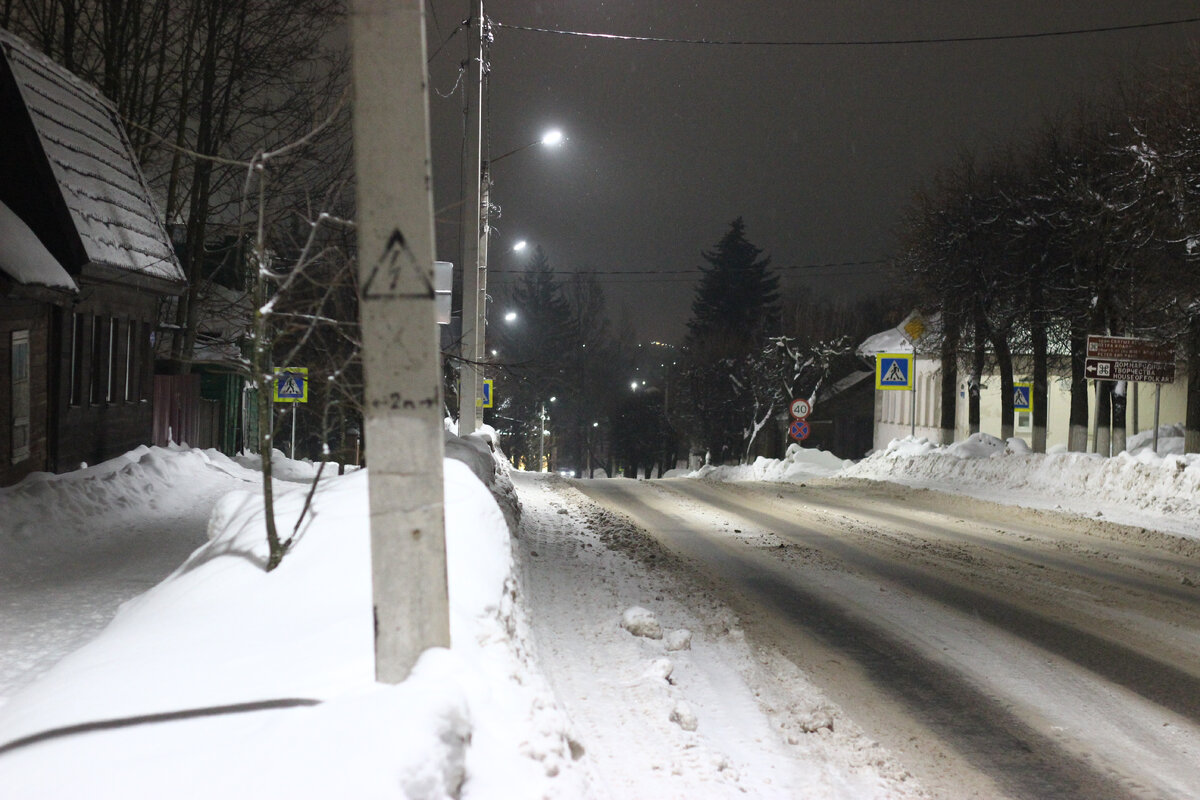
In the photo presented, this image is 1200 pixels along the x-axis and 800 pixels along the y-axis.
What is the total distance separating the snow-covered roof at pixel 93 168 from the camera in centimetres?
1570

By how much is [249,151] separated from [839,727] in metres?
21.7

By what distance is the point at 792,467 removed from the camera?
36.9m

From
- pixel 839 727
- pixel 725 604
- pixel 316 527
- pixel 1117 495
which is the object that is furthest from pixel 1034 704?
pixel 1117 495

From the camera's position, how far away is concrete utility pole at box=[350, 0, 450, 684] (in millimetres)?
3645

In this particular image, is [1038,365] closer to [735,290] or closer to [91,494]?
[91,494]

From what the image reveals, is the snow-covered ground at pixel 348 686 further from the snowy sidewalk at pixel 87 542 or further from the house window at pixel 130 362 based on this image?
the house window at pixel 130 362

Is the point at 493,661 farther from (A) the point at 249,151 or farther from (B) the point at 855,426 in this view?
(B) the point at 855,426

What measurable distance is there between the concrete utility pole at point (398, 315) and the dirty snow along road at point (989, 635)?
3.28m

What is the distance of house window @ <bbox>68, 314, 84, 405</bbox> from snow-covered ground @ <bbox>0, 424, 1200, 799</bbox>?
6.42 metres

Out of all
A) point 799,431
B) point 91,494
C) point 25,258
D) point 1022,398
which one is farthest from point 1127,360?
point 25,258

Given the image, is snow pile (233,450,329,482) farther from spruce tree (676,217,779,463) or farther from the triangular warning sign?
spruce tree (676,217,779,463)

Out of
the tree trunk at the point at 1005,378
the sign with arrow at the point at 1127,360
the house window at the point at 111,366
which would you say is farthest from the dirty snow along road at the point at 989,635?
the tree trunk at the point at 1005,378

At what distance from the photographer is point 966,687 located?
7.29 m

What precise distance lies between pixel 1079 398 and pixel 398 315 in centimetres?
2743
